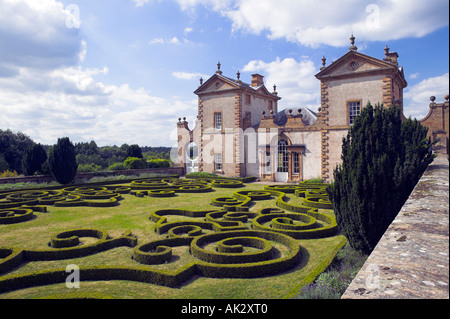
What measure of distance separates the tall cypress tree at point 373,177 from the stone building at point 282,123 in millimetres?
14542

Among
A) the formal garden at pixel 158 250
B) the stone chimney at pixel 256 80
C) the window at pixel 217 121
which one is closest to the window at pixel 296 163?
the window at pixel 217 121

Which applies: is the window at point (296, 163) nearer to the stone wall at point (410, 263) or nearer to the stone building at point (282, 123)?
the stone building at point (282, 123)

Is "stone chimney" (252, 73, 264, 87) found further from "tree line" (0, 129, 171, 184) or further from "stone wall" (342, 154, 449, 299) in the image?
"stone wall" (342, 154, 449, 299)

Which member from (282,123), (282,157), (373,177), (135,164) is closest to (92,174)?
(135,164)

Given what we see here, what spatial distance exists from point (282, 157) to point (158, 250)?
66.2 feet

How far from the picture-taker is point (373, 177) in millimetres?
7820

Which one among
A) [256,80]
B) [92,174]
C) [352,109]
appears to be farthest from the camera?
[256,80]

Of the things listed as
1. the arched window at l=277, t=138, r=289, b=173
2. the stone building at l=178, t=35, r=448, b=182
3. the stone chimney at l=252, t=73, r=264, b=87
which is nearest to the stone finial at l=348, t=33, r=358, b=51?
the stone building at l=178, t=35, r=448, b=182

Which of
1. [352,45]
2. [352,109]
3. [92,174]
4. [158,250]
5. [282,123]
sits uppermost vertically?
[352,45]

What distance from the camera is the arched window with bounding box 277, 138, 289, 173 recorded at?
88.1 feet

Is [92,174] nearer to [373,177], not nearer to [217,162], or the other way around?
[217,162]

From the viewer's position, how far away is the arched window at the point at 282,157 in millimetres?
26844

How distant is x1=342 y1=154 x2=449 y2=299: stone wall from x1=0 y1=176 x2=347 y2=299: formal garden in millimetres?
2450
